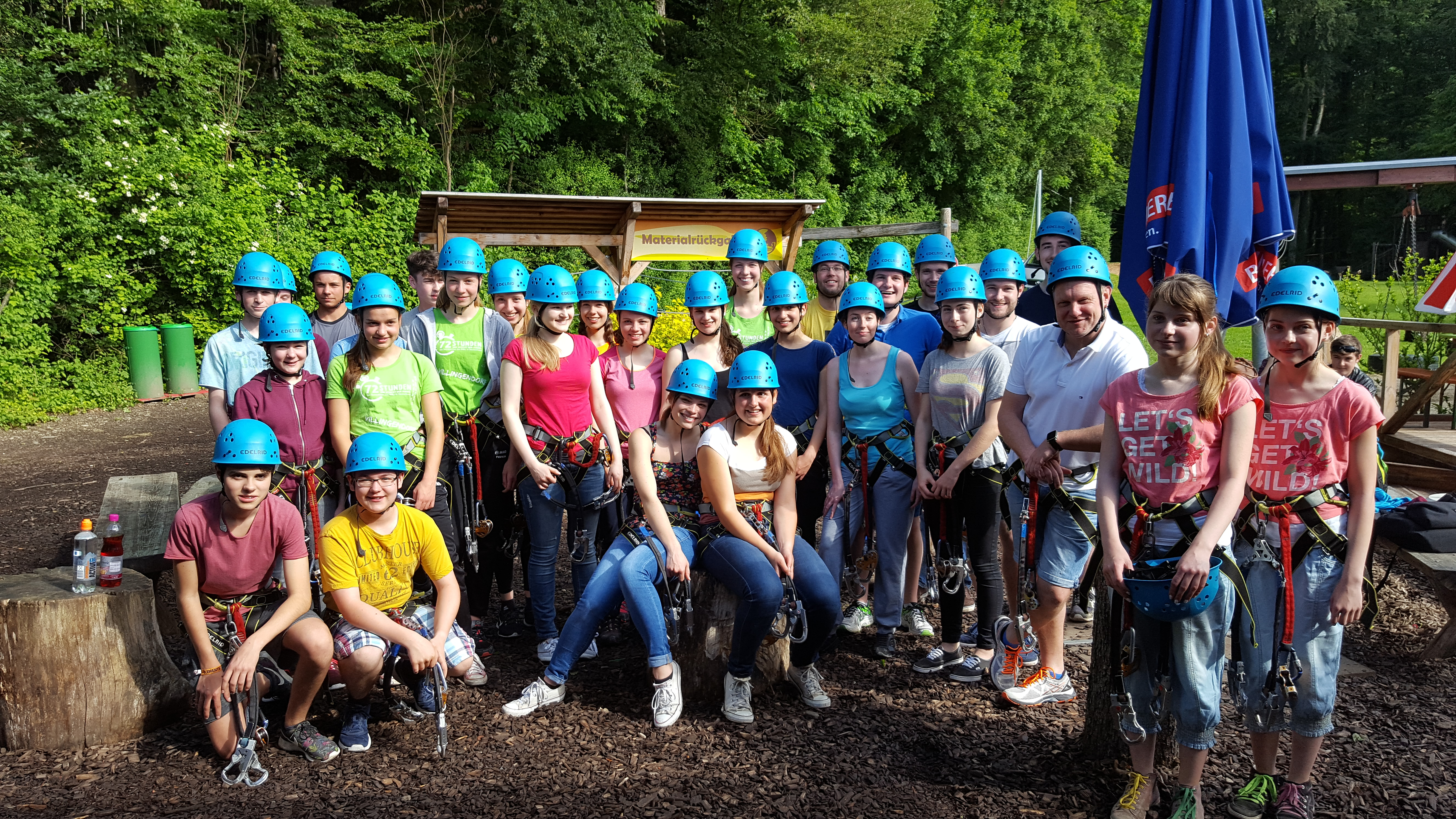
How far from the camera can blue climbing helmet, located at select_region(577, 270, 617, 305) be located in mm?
5172

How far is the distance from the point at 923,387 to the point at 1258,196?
1.75 metres

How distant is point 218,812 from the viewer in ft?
11.8

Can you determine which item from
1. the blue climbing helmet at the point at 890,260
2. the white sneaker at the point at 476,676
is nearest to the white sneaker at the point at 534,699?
the white sneaker at the point at 476,676

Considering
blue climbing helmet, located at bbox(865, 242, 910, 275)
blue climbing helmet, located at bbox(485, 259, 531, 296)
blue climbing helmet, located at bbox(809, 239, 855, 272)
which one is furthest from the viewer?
blue climbing helmet, located at bbox(809, 239, 855, 272)

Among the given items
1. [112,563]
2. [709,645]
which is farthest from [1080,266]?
[112,563]

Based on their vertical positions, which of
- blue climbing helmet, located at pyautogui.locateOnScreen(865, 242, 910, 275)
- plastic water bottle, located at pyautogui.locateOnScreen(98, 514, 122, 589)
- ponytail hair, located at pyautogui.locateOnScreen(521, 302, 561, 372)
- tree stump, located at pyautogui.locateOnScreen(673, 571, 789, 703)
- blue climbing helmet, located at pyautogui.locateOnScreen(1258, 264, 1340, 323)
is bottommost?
tree stump, located at pyautogui.locateOnScreen(673, 571, 789, 703)

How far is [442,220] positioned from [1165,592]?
8194 millimetres

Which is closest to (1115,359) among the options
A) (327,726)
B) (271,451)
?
(271,451)

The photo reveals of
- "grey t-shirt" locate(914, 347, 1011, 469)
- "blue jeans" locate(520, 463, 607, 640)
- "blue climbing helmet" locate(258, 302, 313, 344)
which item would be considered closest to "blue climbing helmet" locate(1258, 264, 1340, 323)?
"grey t-shirt" locate(914, 347, 1011, 469)

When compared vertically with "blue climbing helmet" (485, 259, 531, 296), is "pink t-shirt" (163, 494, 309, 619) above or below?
below

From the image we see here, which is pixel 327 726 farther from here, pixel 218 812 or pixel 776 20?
pixel 776 20

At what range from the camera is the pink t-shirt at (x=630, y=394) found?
5.34 metres

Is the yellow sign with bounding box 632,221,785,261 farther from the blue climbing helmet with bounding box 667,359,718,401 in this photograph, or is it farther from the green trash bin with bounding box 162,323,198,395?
the green trash bin with bounding box 162,323,198,395

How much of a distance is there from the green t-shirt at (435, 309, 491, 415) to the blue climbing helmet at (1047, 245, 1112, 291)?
3095mm
